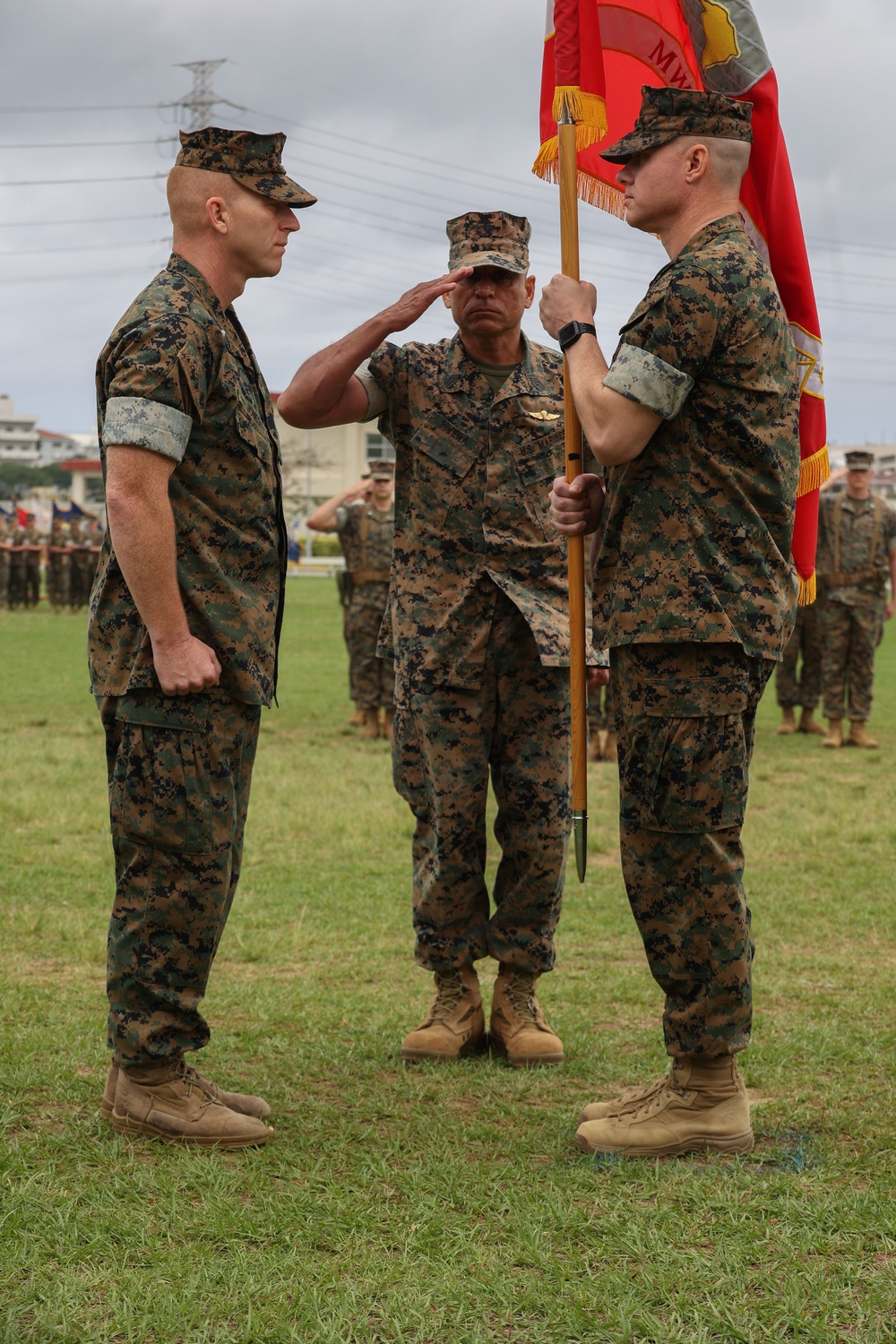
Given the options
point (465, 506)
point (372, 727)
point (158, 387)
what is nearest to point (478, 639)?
point (465, 506)

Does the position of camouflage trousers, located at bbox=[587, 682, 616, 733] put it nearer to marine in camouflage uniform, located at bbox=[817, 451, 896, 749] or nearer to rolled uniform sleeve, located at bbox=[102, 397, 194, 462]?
marine in camouflage uniform, located at bbox=[817, 451, 896, 749]

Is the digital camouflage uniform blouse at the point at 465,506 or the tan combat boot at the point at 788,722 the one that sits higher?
the digital camouflage uniform blouse at the point at 465,506

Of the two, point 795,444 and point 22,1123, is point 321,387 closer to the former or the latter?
point 795,444

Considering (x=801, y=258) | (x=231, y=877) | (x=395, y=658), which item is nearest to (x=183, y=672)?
(x=231, y=877)

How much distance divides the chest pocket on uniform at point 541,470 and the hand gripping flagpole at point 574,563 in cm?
62

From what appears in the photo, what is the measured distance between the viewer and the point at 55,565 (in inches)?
1268

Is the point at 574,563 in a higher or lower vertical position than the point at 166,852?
higher

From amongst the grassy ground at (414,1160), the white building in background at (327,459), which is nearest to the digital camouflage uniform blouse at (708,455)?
the grassy ground at (414,1160)

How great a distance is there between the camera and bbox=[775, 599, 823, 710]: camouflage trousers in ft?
42.4

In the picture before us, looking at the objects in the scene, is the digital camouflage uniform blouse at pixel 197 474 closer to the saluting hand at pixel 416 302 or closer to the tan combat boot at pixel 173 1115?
the saluting hand at pixel 416 302

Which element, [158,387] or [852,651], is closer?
[158,387]

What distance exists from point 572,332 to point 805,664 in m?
10.1

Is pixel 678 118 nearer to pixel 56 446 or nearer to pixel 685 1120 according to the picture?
pixel 685 1120

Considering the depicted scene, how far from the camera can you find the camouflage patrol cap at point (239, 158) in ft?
11.8
